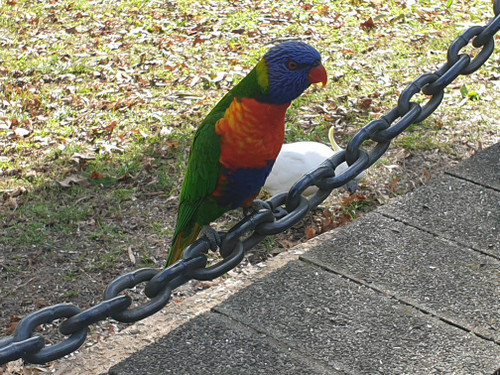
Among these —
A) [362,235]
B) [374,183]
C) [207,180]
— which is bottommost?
[374,183]

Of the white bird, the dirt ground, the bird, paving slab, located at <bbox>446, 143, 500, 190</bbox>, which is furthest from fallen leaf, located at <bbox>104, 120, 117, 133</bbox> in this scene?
paving slab, located at <bbox>446, 143, 500, 190</bbox>

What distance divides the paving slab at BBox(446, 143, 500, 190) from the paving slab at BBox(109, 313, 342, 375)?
59.4 inches

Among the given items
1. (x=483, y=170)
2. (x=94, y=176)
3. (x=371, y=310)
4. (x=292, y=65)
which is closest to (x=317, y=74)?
(x=292, y=65)

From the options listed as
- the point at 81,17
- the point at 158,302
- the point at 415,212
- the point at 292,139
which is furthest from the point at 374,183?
the point at 81,17

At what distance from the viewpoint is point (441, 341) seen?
2566 mm

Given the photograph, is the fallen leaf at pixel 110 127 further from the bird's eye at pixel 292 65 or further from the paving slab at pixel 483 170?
the bird's eye at pixel 292 65

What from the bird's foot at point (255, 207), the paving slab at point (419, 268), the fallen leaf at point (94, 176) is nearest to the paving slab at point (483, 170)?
the paving slab at point (419, 268)

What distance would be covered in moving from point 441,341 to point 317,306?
1.55 ft

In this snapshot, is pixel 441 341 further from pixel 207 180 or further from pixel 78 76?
pixel 78 76

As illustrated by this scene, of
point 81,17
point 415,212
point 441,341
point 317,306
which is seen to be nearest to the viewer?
point 441,341

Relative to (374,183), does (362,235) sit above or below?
above

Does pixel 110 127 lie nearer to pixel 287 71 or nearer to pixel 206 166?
pixel 206 166

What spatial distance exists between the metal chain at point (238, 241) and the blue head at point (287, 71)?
25 centimetres

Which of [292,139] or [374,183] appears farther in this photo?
[292,139]
